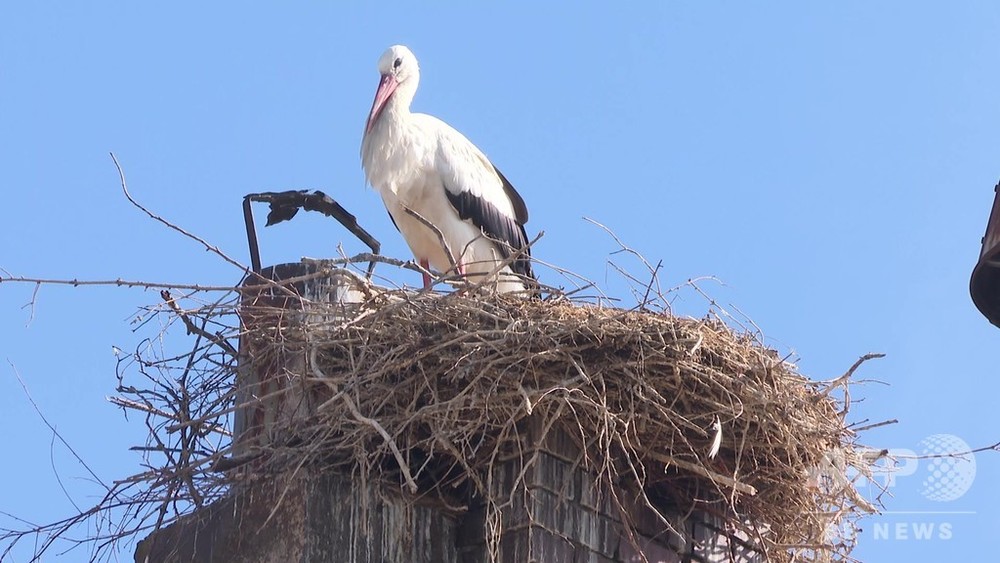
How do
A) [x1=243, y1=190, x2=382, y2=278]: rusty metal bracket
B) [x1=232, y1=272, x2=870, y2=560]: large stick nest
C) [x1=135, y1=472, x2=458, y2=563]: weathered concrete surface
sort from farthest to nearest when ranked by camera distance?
1. [x1=243, y1=190, x2=382, y2=278]: rusty metal bracket
2. [x1=232, y1=272, x2=870, y2=560]: large stick nest
3. [x1=135, y1=472, x2=458, y2=563]: weathered concrete surface

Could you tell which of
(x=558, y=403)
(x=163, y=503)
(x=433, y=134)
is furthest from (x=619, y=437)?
(x=433, y=134)

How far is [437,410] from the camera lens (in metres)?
5.51

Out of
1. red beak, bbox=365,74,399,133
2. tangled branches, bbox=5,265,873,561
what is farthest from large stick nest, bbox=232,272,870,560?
red beak, bbox=365,74,399,133

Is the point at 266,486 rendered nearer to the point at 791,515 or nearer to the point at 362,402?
the point at 362,402

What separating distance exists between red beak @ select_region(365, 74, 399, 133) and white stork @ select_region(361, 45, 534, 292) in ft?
0.04

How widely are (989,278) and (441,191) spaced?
4.52 metres

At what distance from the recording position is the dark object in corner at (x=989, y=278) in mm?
4043

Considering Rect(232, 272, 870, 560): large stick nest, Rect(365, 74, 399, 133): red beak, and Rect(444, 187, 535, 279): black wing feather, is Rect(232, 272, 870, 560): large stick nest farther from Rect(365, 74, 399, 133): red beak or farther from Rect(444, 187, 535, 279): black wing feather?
Rect(365, 74, 399, 133): red beak

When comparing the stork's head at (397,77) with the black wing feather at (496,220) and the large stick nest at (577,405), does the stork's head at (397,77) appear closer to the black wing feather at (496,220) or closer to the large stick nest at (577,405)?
the black wing feather at (496,220)

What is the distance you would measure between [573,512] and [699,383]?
0.61 m

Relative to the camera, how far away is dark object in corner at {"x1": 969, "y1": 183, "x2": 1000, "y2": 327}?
4043 mm

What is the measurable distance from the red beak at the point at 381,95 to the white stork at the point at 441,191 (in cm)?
1

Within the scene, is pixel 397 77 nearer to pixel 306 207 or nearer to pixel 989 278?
pixel 306 207

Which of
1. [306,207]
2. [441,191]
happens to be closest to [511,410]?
[306,207]
